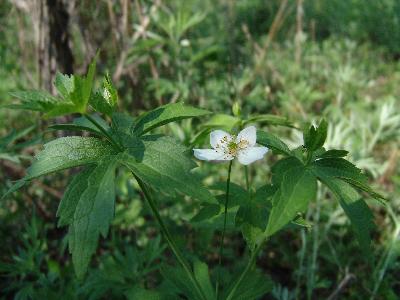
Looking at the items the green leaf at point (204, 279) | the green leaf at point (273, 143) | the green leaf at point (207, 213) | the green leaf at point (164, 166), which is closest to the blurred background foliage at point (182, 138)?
the green leaf at point (204, 279)

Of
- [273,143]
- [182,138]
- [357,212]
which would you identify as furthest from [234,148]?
[182,138]

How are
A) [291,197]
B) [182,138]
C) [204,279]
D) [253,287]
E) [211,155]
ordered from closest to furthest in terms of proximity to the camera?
[291,197] → [211,155] → [253,287] → [204,279] → [182,138]

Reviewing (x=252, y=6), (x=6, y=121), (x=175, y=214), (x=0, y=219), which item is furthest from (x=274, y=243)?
(x=252, y=6)

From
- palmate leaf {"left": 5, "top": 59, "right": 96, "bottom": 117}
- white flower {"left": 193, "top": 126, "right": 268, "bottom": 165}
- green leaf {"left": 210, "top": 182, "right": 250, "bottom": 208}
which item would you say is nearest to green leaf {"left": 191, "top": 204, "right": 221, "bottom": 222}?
A: green leaf {"left": 210, "top": 182, "right": 250, "bottom": 208}

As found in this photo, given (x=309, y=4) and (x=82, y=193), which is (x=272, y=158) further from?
(x=309, y=4)

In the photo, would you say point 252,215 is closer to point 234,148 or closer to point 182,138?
point 234,148

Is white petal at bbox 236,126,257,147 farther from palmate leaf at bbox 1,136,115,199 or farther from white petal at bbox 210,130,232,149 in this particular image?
palmate leaf at bbox 1,136,115,199
